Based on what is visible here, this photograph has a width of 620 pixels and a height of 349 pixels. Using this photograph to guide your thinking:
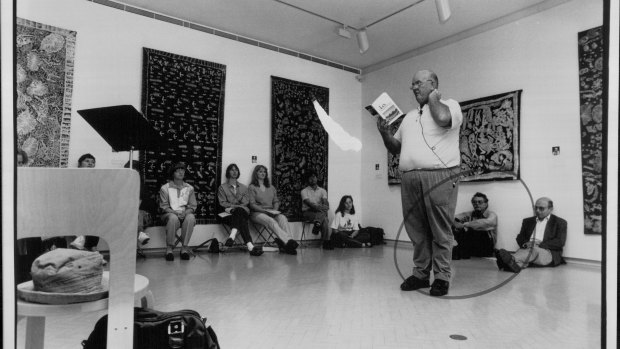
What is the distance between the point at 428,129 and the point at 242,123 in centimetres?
353

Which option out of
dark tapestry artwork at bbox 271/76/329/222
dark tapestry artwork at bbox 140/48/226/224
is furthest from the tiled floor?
dark tapestry artwork at bbox 271/76/329/222

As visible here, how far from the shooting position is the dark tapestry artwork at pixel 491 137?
502cm

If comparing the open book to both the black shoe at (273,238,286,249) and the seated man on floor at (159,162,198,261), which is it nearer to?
the seated man on floor at (159,162,198,261)

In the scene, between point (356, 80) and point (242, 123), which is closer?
point (242, 123)

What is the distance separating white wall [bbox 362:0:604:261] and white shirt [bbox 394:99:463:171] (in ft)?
7.70

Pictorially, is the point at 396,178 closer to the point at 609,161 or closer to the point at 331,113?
the point at 331,113

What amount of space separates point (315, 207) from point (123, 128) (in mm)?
3573

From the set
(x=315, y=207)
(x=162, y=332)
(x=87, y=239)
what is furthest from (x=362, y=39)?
(x=162, y=332)

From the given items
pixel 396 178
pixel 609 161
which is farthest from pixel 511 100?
pixel 609 161

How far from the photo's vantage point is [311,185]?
6.32m

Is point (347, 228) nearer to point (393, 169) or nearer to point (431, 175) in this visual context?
point (393, 169)

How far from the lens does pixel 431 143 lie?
108 inches

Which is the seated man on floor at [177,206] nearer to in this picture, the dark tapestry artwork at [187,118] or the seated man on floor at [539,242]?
the dark tapestry artwork at [187,118]

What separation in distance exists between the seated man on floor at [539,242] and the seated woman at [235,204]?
263cm
